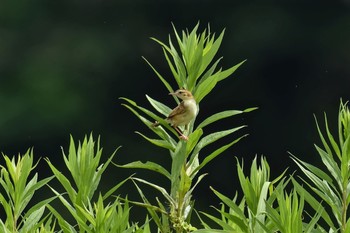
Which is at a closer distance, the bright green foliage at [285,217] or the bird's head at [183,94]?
the bright green foliage at [285,217]

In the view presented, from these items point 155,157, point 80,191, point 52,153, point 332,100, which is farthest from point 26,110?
point 80,191

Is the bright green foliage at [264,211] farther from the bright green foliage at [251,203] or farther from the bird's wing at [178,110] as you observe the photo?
the bird's wing at [178,110]

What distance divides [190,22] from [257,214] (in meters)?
12.6

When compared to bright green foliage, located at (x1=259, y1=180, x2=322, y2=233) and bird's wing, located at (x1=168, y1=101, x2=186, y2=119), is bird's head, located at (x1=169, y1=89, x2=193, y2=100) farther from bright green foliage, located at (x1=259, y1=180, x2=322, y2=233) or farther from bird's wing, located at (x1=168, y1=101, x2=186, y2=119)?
bright green foliage, located at (x1=259, y1=180, x2=322, y2=233)

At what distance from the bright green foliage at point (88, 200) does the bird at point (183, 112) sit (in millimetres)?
122

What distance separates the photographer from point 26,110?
520 inches

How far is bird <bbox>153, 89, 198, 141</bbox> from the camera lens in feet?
5.51

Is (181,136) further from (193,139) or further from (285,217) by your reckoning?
(285,217)

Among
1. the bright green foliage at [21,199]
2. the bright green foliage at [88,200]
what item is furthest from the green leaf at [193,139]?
the bright green foliage at [21,199]

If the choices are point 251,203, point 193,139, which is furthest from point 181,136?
point 251,203

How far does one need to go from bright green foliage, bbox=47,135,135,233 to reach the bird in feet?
0.40

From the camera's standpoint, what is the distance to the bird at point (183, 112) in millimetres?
1681

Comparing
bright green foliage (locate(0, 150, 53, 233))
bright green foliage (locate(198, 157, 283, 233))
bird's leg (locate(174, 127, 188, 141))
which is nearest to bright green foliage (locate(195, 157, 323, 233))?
bright green foliage (locate(198, 157, 283, 233))

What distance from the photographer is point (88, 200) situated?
1653mm
